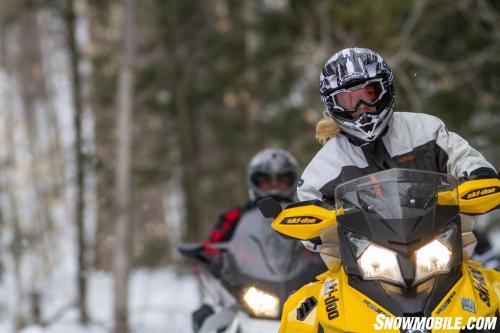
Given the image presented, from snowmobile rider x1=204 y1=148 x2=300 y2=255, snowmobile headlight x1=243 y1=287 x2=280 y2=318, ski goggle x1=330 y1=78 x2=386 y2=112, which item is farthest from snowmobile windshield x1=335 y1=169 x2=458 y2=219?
snowmobile rider x1=204 y1=148 x2=300 y2=255

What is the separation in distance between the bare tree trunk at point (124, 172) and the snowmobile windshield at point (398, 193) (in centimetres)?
880

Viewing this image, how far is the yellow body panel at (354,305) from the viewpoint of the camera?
10.5ft

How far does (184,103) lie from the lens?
59.3 ft

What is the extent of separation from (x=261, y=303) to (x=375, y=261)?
2.34 meters

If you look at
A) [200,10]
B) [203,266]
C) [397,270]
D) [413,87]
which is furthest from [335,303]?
[200,10]

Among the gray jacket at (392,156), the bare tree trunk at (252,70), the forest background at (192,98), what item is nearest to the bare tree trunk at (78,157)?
the forest background at (192,98)

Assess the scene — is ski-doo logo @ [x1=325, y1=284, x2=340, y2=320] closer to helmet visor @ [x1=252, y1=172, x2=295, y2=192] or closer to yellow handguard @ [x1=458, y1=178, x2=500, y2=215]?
yellow handguard @ [x1=458, y1=178, x2=500, y2=215]

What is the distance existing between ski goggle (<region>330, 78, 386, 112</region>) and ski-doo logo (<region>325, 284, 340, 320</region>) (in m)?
1.00

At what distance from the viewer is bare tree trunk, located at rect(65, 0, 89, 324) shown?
1364cm

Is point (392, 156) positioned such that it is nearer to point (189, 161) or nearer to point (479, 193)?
point (479, 193)

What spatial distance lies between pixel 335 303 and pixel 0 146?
22.6 metres

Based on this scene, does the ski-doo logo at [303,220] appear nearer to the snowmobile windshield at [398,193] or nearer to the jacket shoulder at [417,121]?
the snowmobile windshield at [398,193]

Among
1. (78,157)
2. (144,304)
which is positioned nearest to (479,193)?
(78,157)

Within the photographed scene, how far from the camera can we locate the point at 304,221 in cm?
370
